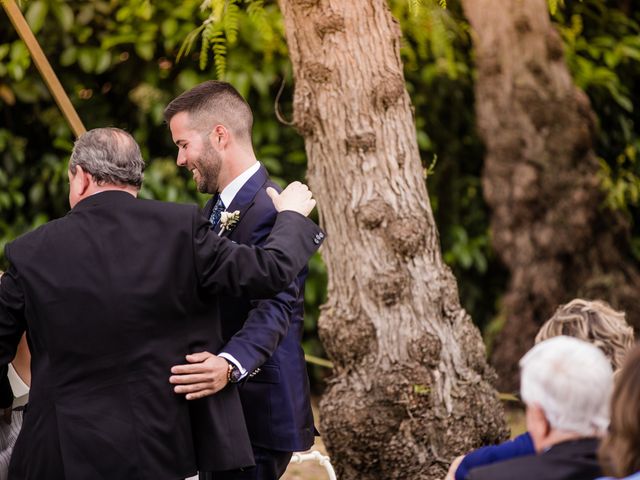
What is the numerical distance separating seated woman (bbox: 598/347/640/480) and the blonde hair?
83 cm

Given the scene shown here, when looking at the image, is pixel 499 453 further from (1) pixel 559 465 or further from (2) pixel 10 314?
(2) pixel 10 314

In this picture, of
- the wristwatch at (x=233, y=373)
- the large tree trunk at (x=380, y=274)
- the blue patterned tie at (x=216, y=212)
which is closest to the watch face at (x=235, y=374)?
the wristwatch at (x=233, y=373)

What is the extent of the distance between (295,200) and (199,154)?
48 centimetres

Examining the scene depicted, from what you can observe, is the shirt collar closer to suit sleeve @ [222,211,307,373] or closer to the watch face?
suit sleeve @ [222,211,307,373]

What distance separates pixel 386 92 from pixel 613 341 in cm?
169

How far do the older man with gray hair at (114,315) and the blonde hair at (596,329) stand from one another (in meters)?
0.91

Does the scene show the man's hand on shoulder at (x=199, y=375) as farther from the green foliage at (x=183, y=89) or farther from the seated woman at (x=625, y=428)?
the green foliage at (x=183, y=89)

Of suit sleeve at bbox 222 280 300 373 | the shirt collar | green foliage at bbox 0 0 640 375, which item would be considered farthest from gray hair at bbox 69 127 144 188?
green foliage at bbox 0 0 640 375

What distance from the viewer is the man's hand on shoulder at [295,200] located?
3467 mm

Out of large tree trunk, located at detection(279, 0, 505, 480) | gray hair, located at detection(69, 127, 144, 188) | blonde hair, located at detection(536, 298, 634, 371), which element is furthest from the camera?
large tree trunk, located at detection(279, 0, 505, 480)

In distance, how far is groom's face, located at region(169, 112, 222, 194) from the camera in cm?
376

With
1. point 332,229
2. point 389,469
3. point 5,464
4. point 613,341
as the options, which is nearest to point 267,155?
→ point 332,229

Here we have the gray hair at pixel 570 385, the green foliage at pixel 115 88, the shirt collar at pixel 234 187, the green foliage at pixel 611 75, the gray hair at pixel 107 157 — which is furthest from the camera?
the green foliage at pixel 611 75

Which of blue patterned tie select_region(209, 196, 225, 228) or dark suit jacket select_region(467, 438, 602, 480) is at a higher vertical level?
blue patterned tie select_region(209, 196, 225, 228)
